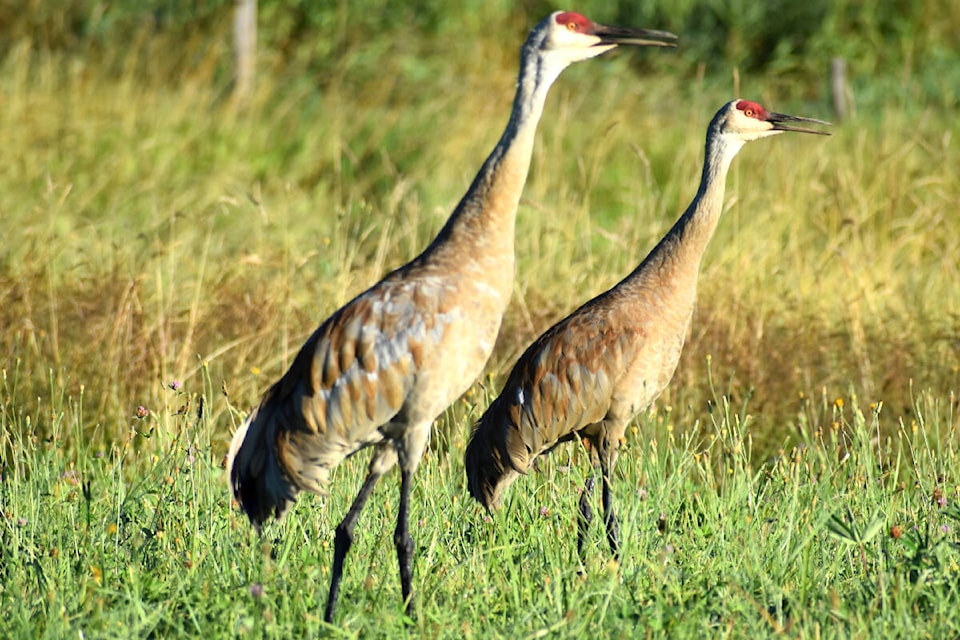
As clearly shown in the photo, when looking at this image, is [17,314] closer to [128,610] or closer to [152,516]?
[152,516]

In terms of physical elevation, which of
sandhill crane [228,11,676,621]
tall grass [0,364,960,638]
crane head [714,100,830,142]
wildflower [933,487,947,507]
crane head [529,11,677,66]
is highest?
crane head [529,11,677,66]

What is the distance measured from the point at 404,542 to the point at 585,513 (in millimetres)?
1039

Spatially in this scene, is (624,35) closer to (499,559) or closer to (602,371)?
(602,371)

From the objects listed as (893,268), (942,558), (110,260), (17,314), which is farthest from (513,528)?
(893,268)

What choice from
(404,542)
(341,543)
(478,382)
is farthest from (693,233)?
(341,543)

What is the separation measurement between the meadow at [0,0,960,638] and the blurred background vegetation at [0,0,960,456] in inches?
1.4

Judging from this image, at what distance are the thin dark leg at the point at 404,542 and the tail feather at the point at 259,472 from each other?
0.32m

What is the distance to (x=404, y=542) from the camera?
392 cm

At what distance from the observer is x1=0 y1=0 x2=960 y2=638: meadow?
371 centimetres

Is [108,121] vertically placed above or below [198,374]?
above

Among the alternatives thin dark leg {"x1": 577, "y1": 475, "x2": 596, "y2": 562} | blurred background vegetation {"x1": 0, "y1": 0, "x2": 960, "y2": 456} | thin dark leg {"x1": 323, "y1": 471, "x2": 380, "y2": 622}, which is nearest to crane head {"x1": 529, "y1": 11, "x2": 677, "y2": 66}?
blurred background vegetation {"x1": 0, "y1": 0, "x2": 960, "y2": 456}

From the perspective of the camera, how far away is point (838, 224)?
27.6 ft

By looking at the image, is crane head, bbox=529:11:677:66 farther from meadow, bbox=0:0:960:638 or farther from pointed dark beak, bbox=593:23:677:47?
meadow, bbox=0:0:960:638

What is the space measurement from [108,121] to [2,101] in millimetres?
792
